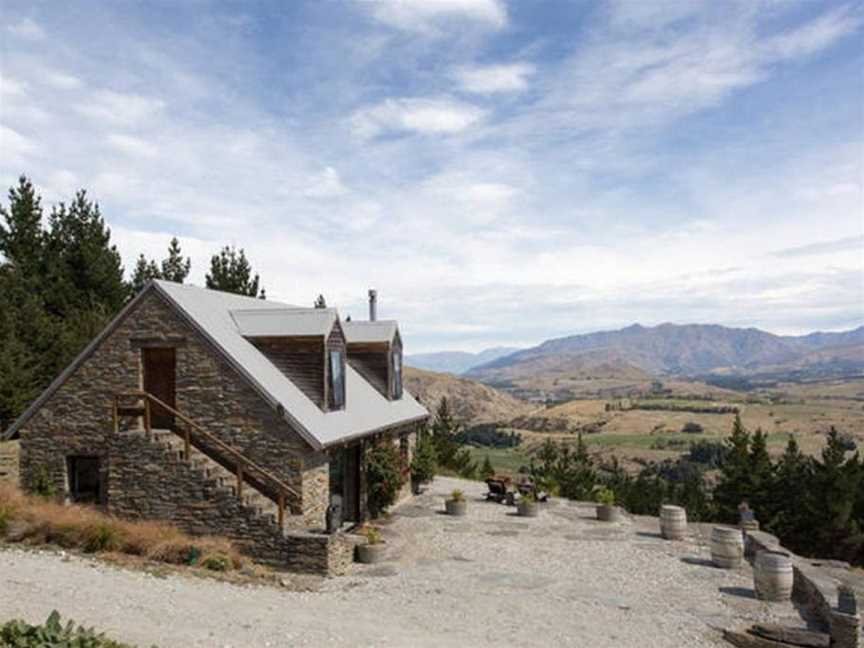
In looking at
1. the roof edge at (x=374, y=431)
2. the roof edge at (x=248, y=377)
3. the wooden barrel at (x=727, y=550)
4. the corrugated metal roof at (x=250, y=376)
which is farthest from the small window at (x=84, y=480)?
the wooden barrel at (x=727, y=550)

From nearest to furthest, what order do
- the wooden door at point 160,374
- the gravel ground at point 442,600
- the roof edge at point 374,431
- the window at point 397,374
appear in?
1. the gravel ground at point 442,600
2. the roof edge at point 374,431
3. the wooden door at point 160,374
4. the window at point 397,374

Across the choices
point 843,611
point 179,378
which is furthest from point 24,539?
point 843,611

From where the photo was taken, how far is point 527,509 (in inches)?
952

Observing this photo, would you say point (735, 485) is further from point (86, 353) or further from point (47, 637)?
point (47, 637)

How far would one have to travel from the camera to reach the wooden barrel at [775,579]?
14875mm

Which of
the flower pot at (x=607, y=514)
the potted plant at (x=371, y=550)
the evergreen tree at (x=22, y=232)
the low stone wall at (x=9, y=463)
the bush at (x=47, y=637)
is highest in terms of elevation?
the evergreen tree at (x=22, y=232)

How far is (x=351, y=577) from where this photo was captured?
52.6 ft

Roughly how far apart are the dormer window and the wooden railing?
9.11 m

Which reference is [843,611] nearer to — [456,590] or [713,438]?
[456,590]

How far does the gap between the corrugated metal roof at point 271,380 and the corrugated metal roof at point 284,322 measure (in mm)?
339

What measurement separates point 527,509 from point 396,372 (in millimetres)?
7496

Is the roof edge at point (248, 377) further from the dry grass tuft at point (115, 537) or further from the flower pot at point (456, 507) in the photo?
the flower pot at point (456, 507)

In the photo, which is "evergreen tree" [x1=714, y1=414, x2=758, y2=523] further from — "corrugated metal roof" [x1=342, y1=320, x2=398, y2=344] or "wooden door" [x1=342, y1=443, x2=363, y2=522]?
"wooden door" [x1=342, y1=443, x2=363, y2=522]

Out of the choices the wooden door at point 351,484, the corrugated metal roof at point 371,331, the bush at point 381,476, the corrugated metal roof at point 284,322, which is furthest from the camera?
the corrugated metal roof at point 371,331
